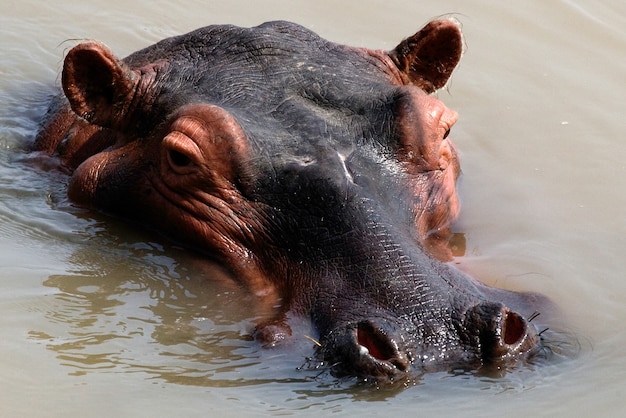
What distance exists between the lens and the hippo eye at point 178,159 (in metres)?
6.76

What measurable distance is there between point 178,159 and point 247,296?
3.28 feet

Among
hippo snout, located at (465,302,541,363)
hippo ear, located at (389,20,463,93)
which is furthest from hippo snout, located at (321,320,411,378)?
hippo ear, located at (389,20,463,93)

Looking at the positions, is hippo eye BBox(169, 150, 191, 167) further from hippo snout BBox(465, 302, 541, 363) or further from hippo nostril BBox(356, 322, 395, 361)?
hippo snout BBox(465, 302, 541, 363)

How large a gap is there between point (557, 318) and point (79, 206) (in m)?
3.23

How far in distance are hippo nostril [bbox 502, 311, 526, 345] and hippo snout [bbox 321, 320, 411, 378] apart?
53 cm

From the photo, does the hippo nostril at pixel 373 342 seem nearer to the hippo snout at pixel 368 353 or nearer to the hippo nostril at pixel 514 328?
the hippo snout at pixel 368 353

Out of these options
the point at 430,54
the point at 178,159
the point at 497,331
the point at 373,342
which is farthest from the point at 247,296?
the point at 430,54

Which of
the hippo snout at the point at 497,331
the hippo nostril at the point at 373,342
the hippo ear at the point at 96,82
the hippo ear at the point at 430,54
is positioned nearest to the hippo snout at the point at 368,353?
the hippo nostril at the point at 373,342

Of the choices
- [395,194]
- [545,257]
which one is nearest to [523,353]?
[395,194]

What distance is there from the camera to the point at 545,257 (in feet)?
24.9

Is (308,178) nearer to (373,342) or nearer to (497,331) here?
(373,342)

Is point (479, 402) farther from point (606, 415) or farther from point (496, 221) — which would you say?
point (496, 221)

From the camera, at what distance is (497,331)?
213 inches

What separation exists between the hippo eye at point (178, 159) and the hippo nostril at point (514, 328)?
221cm
